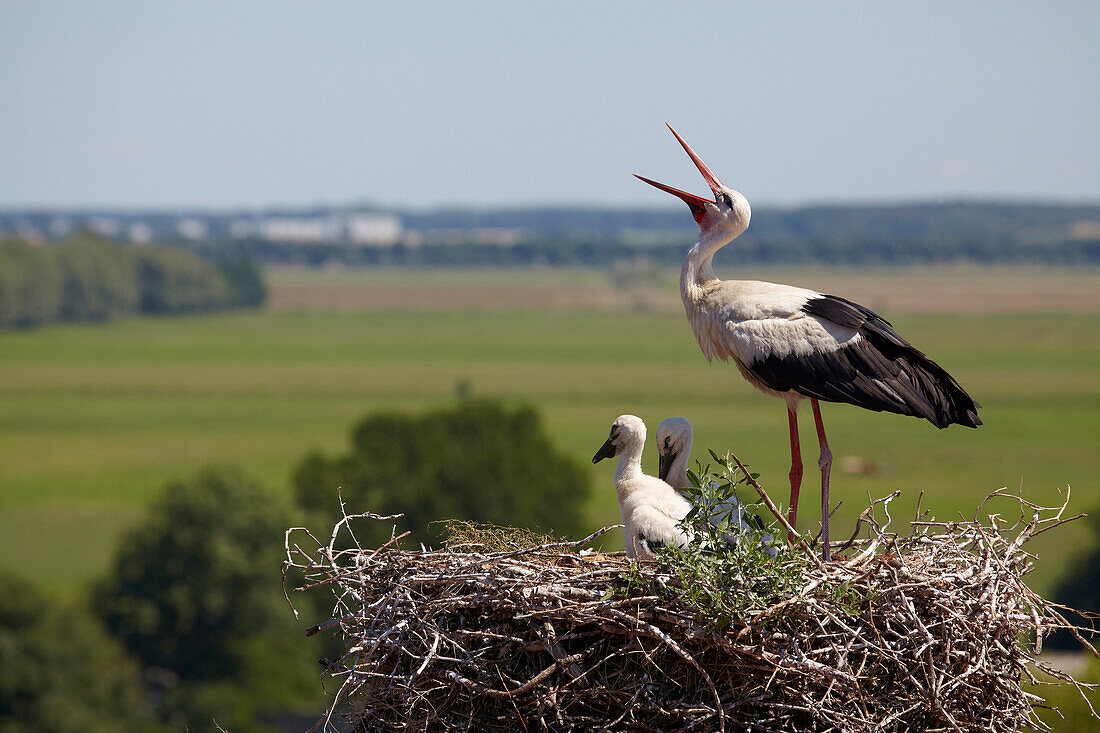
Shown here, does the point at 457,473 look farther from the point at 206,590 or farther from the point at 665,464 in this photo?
the point at 665,464

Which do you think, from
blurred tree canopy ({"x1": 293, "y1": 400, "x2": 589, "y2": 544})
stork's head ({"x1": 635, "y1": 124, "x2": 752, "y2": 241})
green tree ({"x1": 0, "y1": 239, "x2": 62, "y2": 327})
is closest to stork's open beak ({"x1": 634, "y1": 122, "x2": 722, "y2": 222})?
stork's head ({"x1": 635, "y1": 124, "x2": 752, "y2": 241})

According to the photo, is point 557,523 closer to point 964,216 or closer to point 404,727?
point 404,727

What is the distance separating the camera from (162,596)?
1855 inches

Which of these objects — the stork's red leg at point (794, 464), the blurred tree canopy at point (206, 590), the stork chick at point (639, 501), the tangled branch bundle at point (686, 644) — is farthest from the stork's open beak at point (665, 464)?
the blurred tree canopy at point (206, 590)

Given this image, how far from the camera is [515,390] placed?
11838 cm

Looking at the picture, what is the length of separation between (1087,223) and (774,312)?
15122cm

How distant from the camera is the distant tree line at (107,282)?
493 ft

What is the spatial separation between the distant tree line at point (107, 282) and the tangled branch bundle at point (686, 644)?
148895 millimetres

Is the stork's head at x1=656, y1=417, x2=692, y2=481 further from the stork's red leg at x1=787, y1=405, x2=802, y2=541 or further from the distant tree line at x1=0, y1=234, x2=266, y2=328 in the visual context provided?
the distant tree line at x1=0, y1=234, x2=266, y2=328

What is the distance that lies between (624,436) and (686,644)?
2.55m

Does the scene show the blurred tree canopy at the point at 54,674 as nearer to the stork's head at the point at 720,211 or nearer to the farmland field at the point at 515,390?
the farmland field at the point at 515,390

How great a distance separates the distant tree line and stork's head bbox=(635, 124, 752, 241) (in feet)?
486

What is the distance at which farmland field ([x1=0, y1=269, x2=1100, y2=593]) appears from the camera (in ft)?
257

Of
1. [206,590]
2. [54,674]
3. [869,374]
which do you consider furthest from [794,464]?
[206,590]
